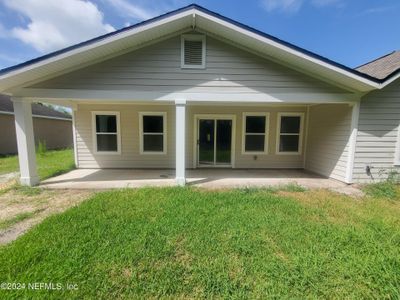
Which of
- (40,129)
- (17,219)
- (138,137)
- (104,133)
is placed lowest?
(17,219)

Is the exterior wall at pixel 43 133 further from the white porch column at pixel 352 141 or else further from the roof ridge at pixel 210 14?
the white porch column at pixel 352 141

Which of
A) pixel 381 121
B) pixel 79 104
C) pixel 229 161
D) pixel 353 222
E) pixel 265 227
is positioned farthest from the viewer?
pixel 229 161

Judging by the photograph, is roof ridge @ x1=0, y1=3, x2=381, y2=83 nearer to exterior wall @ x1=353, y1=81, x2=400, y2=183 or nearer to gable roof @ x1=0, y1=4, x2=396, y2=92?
gable roof @ x1=0, y1=4, x2=396, y2=92

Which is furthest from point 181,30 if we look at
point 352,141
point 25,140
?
point 352,141

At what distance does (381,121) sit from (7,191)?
10.8 meters

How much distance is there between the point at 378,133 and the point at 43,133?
68.8 feet

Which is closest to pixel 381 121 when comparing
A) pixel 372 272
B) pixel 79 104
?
pixel 372 272

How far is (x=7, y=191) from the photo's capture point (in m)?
5.44

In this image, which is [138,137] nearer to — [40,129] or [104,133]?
[104,133]

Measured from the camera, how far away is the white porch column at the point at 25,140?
5.55m

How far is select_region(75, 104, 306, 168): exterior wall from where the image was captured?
8.36m

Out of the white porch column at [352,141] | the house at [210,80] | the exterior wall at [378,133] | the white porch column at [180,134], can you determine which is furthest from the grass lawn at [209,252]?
the house at [210,80]

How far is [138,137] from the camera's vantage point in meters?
8.48

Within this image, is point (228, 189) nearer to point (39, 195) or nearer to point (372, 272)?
point (372, 272)
